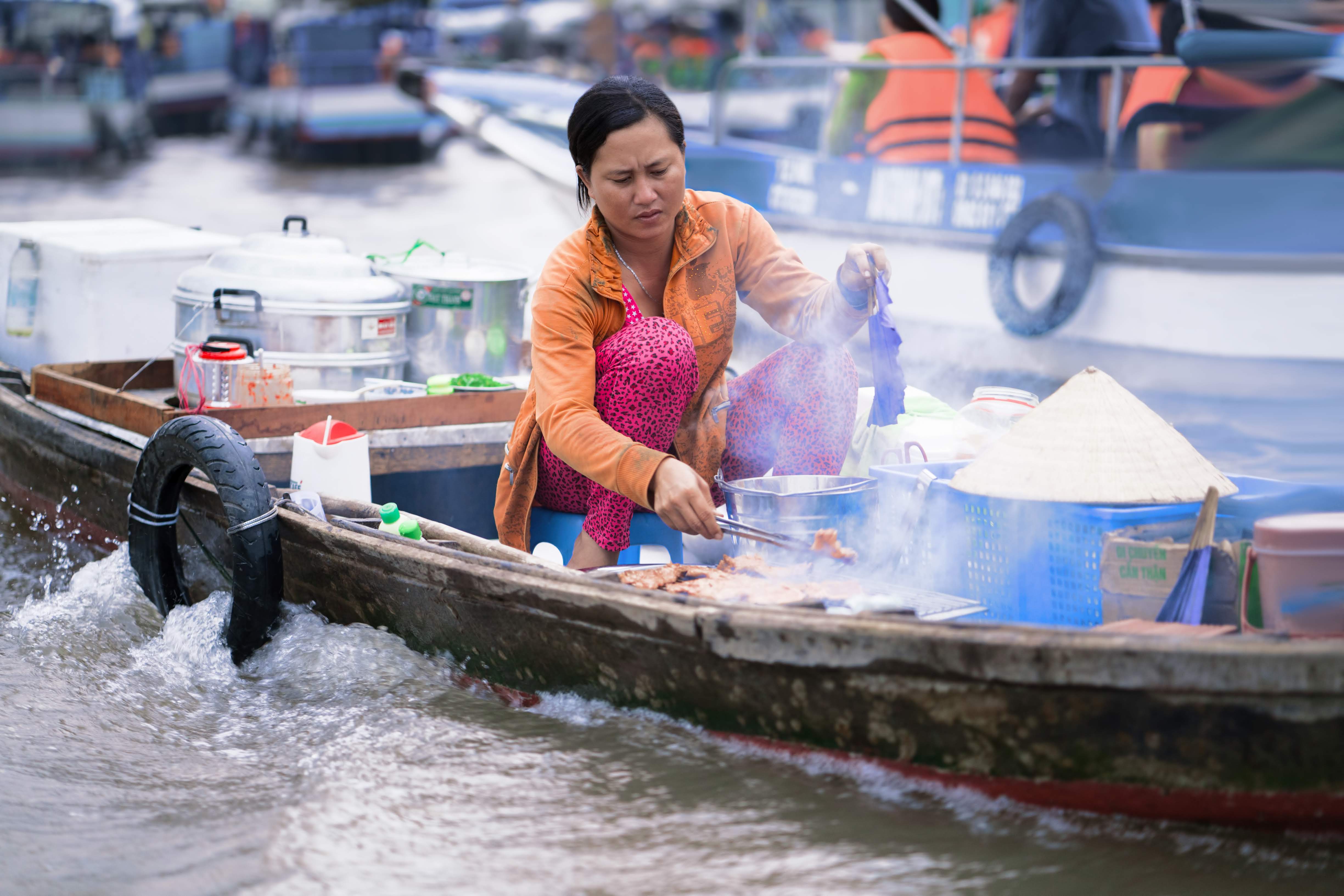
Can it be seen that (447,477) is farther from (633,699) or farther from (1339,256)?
(1339,256)

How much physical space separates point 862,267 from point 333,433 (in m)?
1.47

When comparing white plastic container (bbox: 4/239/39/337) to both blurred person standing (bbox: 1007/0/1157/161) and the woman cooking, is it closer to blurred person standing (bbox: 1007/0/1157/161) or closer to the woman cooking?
the woman cooking

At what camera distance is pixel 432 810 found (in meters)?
2.40

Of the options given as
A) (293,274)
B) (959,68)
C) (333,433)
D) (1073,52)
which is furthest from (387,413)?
(1073,52)

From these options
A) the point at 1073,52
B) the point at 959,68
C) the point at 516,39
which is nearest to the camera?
the point at 959,68

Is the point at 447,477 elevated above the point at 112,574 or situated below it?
above

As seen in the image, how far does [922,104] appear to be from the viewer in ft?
21.8

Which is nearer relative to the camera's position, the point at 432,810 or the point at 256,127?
the point at 432,810

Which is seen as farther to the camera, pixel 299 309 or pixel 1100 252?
pixel 1100 252

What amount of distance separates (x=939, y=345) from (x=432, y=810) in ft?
17.2

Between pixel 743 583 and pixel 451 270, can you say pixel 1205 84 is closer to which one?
pixel 451 270

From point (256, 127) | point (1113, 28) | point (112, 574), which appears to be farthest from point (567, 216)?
point (256, 127)

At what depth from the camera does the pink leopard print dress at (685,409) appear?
276 centimetres

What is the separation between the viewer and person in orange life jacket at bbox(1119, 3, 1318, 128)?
539 centimetres
